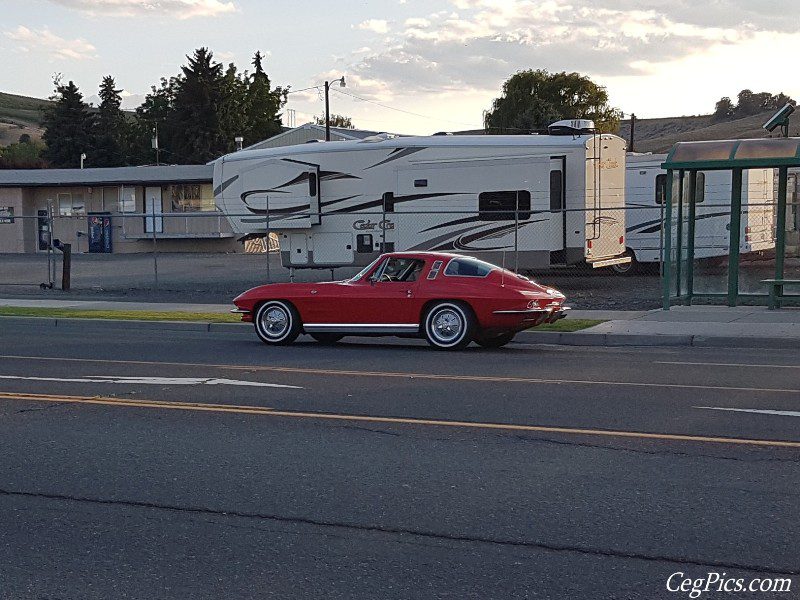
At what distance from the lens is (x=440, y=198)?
25406 mm

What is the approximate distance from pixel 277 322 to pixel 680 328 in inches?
255

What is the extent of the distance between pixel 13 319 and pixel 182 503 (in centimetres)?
1658

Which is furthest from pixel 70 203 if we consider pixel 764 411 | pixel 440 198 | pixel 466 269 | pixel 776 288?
pixel 764 411

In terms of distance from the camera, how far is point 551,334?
17031mm

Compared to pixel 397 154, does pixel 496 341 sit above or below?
below

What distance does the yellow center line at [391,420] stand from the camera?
8219 mm

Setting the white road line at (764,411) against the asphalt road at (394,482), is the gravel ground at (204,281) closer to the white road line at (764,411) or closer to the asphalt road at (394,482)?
the asphalt road at (394,482)

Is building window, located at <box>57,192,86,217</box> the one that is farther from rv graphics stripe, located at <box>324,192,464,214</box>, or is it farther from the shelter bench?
the shelter bench

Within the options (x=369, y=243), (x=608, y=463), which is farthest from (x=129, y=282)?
(x=608, y=463)

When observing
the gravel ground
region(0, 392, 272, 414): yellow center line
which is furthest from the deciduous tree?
region(0, 392, 272, 414): yellow center line

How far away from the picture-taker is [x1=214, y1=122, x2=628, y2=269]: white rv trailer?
80.5 ft

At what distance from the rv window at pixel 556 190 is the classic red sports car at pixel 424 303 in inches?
364

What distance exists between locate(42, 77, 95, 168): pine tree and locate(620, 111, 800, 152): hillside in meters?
46.8

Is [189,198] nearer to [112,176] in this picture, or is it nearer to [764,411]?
[112,176]
